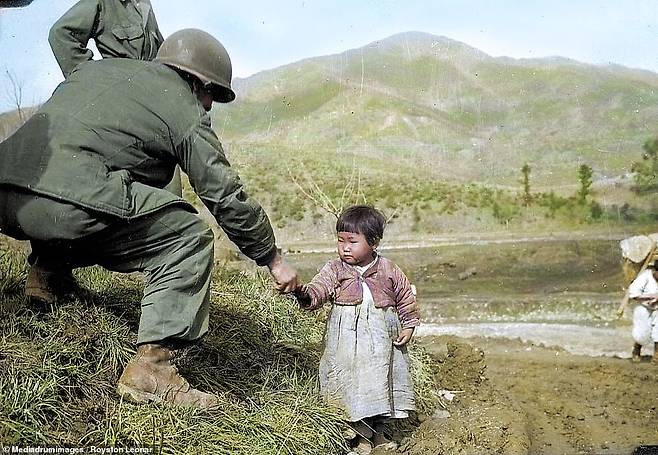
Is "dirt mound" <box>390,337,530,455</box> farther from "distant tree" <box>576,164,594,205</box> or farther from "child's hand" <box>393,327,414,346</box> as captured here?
"distant tree" <box>576,164,594,205</box>

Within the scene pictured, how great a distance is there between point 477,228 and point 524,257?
0.57 metres

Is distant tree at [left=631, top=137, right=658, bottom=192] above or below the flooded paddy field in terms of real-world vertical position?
above

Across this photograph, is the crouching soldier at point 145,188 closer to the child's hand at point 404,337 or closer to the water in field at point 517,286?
the child's hand at point 404,337

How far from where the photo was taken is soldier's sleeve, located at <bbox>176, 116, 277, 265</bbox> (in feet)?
9.62

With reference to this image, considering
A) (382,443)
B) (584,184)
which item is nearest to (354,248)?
(382,443)

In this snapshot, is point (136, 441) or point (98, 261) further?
point (98, 261)

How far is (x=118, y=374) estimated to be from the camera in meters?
3.31

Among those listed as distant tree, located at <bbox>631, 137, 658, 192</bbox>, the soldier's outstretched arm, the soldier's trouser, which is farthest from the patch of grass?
distant tree, located at <bbox>631, 137, 658, 192</bbox>

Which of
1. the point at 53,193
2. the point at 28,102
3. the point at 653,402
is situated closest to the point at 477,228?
the point at 653,402

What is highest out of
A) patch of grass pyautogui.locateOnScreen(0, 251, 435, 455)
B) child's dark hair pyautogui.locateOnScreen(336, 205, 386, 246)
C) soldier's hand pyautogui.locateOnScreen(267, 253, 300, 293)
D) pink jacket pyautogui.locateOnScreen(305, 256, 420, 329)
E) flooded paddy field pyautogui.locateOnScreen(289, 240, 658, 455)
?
child's dark hair pyautogui.locateOnScreen(336, 205, 386, 246)

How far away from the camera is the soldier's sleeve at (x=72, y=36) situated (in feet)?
12.1

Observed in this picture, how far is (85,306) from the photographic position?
140 inches

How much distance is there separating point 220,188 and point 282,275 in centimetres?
44

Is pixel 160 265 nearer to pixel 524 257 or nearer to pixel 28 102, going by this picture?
pixel 28 102
